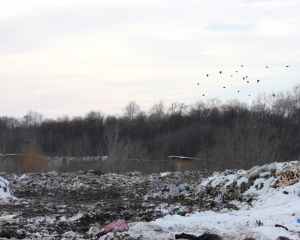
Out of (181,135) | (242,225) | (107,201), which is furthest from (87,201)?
(181,135)

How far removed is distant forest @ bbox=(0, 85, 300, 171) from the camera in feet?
90.5

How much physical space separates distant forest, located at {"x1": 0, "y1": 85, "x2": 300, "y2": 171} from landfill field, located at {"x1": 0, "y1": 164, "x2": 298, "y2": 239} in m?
6.95

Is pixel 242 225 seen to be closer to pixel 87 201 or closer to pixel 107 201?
pixel 107 201

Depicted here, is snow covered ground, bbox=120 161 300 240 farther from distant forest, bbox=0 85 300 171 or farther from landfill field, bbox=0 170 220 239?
distant forest, bbox=0 85 300 171

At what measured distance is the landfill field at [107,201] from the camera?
679cm

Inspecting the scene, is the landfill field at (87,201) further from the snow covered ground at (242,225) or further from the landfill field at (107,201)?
the snow covered ground at (242,225)

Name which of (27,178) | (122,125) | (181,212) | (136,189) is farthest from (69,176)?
(122,125)

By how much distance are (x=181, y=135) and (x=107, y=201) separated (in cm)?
4201

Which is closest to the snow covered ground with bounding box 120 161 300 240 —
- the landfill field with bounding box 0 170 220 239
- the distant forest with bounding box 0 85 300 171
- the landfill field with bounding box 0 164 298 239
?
the landfill field with bounding box 0 164 298 239

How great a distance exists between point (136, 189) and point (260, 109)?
44.2 metres

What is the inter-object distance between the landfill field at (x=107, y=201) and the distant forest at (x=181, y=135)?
695 cm

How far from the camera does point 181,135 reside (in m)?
54.8

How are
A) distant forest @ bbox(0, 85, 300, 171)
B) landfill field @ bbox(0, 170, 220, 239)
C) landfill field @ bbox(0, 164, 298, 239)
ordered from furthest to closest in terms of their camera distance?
distant forest @ bbox(0, 85, 300, 171)
landfill field @ bbox(0, 170, 220, 239)
landfill field @ bbox(0, 164, 298, 239)

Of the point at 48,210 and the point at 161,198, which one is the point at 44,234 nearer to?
the point at 48,210
